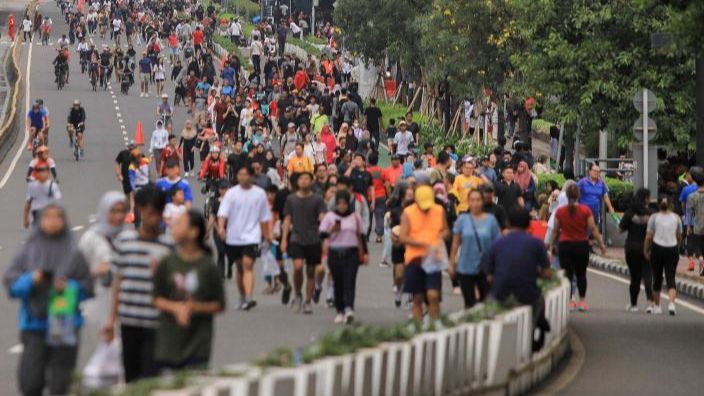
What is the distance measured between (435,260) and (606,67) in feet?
71.1

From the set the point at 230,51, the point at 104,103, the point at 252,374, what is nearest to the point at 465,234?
the point at 252,374

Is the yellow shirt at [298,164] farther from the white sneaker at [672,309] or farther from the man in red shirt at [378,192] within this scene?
the white sneaker at [672,309]

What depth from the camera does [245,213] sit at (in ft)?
75.2

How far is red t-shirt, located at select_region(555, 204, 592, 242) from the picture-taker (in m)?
23.9

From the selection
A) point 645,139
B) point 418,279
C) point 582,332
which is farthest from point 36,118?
point 418,279

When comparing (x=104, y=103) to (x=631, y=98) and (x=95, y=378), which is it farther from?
(x=95, y=378)

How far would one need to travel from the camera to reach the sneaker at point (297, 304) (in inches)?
925

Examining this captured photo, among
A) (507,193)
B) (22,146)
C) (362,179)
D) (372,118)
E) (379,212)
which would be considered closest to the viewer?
(507,193)

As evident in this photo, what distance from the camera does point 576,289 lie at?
2639 centimetres

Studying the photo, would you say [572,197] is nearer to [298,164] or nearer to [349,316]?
[349,316]

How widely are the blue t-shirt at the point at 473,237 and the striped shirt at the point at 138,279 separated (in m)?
7.00

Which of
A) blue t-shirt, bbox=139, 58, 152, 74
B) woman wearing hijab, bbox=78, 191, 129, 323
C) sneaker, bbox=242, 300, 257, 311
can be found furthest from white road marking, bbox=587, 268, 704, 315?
blue t-shirt, bbox=139, 58, 152, 74

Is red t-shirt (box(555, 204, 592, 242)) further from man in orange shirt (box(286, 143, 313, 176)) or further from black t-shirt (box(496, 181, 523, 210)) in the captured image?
man in orange shirt (box(286, 143, 313, 176))

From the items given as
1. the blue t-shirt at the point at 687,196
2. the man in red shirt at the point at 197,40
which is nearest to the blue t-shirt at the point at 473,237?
the blue t-shirt at the point at 687,196
